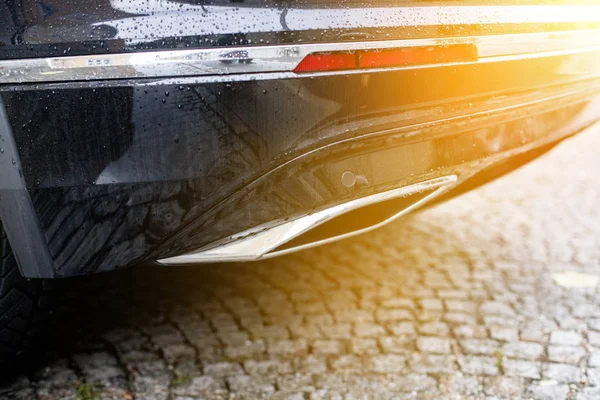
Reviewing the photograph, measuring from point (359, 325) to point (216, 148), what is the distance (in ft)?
3.52

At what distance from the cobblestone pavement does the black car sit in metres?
0.49

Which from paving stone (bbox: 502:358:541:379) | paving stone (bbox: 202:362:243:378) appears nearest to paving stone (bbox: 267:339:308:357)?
paving stone (bbox: 202:362:243:378)

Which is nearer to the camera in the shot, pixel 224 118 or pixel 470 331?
pixel 224 118

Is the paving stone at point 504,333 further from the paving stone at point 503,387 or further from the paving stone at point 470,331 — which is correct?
the paving stone at point 503,387

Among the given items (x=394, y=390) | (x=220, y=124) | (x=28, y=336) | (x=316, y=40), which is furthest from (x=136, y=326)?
(x=316, y=40)

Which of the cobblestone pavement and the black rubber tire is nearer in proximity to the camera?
the black rubber tire

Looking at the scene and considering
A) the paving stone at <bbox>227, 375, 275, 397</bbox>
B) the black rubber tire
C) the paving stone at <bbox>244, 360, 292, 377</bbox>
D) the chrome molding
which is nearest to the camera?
the chrome molding

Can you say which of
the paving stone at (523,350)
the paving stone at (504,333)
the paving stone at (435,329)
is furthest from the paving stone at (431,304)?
the paving stone at (523,350)

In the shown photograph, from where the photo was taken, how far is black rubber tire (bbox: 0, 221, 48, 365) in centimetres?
206

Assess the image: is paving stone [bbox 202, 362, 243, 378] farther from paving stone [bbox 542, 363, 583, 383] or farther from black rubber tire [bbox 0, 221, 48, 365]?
paving stone [bbox 542, 363, 583, 383]

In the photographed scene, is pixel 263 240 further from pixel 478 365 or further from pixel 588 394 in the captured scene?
pixel 588 394

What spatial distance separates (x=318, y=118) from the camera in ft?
5.85

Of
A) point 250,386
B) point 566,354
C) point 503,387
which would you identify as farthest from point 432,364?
point 250,386

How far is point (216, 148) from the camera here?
176cm
